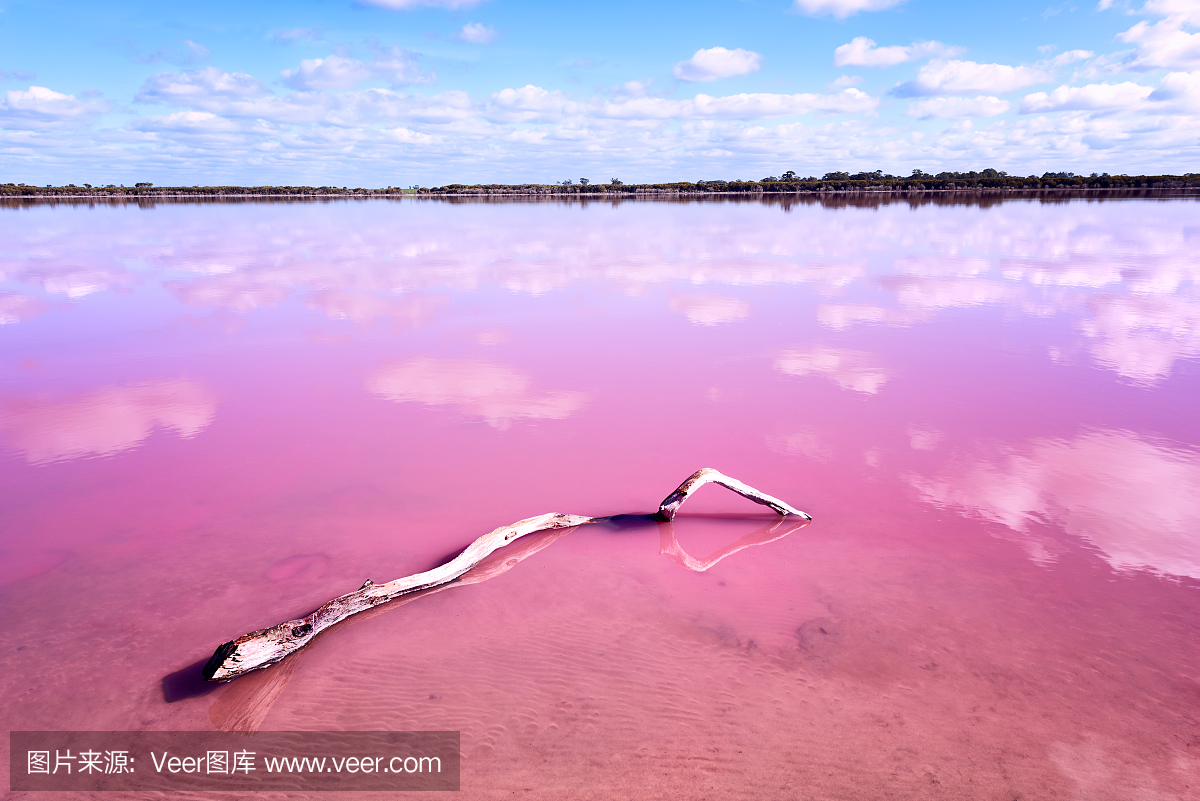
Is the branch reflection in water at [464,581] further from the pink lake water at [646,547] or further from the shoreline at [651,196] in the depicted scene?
the shoreline at [651,196]

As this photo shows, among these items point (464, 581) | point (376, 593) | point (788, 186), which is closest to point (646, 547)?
point (464, 581)

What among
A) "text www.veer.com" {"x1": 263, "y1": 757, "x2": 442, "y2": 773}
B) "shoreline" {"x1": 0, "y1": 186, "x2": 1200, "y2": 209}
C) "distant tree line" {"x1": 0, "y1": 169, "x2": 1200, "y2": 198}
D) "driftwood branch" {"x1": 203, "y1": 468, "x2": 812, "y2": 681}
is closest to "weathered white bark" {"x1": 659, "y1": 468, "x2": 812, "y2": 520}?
"driftwood branch" {"x1": 203, "y1": 468, "x2": 812, "y2": 681}

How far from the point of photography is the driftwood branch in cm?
411

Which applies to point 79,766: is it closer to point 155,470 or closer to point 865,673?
point 155,470

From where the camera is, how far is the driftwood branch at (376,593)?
13.5ft

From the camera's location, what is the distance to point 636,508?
649cm

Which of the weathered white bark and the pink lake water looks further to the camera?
the weathered white bark

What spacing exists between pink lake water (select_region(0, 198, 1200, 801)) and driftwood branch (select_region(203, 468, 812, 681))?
0.18 metres

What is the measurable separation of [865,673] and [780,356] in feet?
26.9

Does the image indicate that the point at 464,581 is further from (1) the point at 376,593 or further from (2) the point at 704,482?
(2) the point at 704,482

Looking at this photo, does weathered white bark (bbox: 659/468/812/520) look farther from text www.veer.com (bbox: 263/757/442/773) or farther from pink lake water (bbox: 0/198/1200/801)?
text www.veer.com (bbox: 263/757/442/773)

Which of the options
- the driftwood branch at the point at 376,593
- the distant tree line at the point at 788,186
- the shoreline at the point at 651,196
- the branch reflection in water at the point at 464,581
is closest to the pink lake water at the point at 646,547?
the branch reflection in water at the point at 464,581

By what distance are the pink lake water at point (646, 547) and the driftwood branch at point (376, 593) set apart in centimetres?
18

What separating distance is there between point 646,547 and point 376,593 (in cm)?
250
